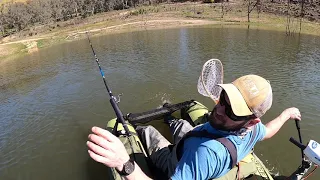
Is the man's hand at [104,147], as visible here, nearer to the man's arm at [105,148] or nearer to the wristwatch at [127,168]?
the man's arm at [105,148]

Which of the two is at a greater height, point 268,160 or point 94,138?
point 94,138

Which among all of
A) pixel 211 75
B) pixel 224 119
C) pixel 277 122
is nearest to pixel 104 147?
pixel 224 119

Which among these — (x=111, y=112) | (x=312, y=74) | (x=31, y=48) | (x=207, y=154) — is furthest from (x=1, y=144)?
(x=31, y=48)

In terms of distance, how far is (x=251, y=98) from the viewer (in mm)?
3484

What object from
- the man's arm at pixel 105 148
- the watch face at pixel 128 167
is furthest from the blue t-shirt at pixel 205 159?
the man's arm at pixel 105 148

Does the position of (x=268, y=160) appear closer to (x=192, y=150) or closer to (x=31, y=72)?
(x=192, y=150)

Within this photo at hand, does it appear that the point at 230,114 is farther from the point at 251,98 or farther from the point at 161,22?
the point at 161,22

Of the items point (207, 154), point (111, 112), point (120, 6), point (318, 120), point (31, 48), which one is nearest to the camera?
point (207, 154)

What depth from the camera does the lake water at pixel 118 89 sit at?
9.34m

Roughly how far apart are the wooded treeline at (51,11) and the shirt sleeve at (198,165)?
5252 cm

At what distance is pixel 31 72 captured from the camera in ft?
70.9

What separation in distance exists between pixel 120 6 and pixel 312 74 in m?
59.6

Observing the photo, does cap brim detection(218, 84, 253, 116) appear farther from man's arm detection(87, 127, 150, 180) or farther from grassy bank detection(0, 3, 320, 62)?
grassy bank detection(0, 3, 320, 62)

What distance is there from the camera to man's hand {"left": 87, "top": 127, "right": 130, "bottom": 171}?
2.61 meters
